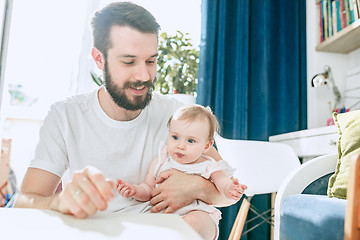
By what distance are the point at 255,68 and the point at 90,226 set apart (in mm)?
2362

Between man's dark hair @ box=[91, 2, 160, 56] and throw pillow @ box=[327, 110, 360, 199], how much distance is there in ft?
2.51

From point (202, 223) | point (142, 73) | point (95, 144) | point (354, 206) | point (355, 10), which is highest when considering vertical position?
point (355, 10)

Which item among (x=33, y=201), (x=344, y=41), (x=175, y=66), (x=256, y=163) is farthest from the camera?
(x=175, y=66)

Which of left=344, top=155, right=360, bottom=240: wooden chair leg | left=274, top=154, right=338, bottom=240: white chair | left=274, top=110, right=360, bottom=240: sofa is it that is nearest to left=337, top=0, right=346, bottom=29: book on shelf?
left=274, top=110, right=360, bottom=240: sofa

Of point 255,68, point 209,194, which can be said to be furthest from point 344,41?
point 209,194

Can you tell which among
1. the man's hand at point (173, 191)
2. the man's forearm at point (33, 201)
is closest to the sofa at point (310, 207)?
the man's hand at point (173, 191)

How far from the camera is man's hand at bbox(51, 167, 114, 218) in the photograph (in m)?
0.52

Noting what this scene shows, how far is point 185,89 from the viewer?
8.07 feet

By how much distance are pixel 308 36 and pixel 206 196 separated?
2228 mm

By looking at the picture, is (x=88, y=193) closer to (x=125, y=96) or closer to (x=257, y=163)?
(x=125, y=96)

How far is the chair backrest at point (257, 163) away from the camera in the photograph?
5.98ft

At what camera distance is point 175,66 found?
2.44 metres

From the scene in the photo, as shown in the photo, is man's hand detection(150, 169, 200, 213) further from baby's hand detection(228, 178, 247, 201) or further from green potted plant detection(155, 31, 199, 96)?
green potted plant detection(155, 31, 199, 96)

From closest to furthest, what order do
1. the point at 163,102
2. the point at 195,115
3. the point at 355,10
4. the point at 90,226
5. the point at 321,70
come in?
the point at 90,226
the point at 195,115
the point at 163,102
the point at 355,10
the point at 321,70
